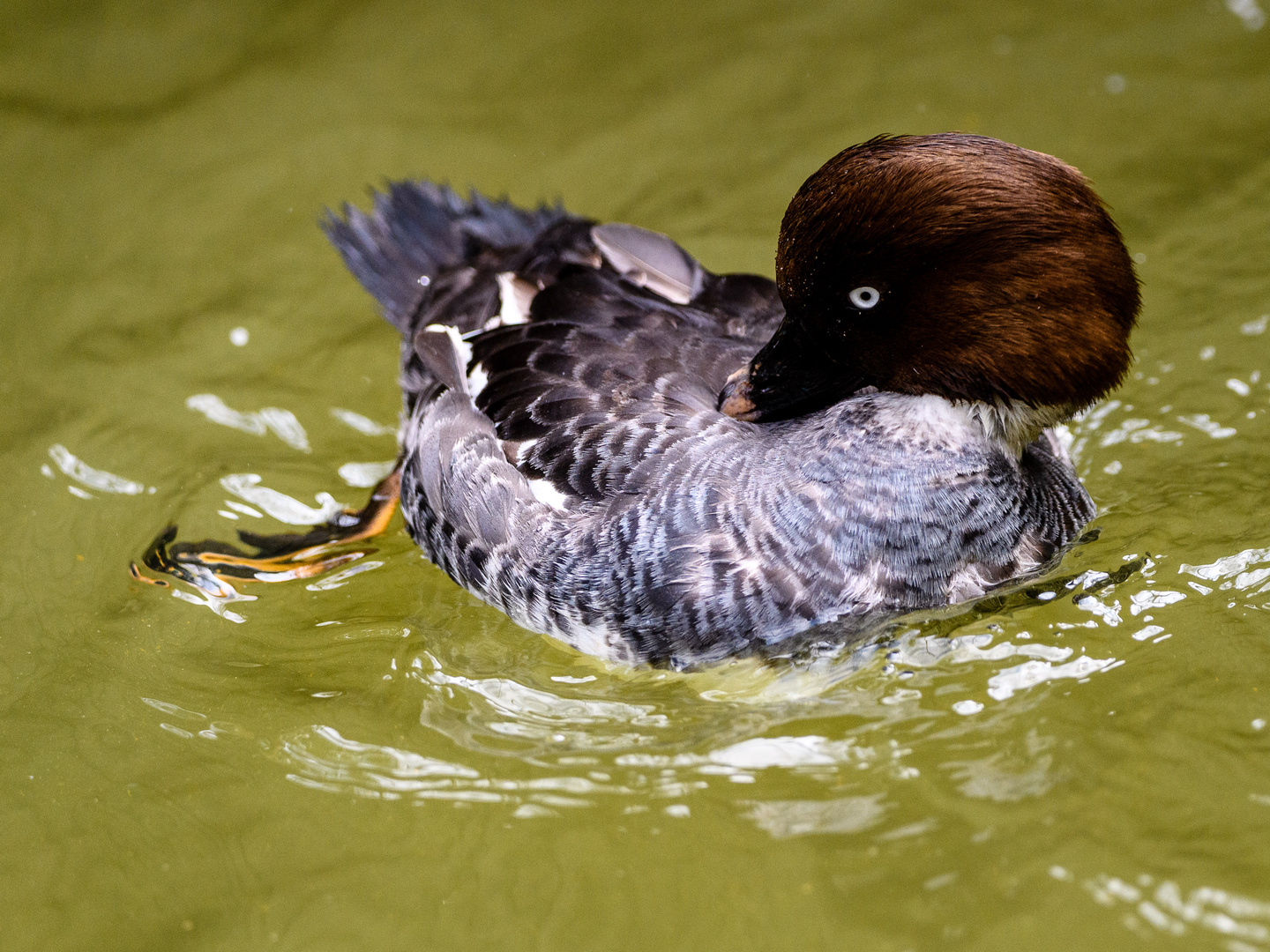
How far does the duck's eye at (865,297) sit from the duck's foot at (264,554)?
185 cm

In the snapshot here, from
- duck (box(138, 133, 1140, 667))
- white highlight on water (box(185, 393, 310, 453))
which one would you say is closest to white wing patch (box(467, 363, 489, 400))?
duck (box(138, 133, 1140, 667))

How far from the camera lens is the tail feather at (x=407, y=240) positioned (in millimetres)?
4316

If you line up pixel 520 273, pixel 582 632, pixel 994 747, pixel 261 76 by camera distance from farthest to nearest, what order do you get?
1. pixel 261 76
2. pixel 520 273
3. pixel 582 632
4. pixel 994 747

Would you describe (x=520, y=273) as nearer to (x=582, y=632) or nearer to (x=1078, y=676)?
(x=582, y=632)

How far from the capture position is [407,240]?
14.3ft

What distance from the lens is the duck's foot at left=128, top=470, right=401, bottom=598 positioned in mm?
3932

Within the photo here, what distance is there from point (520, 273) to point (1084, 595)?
2.05 m

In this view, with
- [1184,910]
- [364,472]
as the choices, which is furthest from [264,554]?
[1184,910]

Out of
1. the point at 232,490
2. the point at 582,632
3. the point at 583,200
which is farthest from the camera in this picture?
the point at 583,200

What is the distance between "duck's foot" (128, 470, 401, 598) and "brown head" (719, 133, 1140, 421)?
69.8 inches

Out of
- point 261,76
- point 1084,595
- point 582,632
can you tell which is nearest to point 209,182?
point 261,76

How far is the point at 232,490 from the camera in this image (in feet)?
14.1

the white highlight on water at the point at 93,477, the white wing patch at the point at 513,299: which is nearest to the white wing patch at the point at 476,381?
the white wing patch at the point at 513,299

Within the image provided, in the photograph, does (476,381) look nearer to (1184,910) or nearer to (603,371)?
(603,371)
